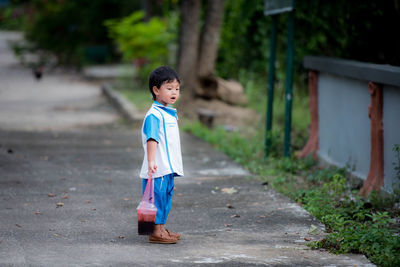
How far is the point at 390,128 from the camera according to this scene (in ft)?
19.5

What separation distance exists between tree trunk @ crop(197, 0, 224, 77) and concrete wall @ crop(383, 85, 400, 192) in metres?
7.57

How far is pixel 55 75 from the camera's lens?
24766mm

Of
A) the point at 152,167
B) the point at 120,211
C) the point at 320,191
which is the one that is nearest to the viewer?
the point at 152,167

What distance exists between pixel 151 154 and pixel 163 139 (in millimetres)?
171

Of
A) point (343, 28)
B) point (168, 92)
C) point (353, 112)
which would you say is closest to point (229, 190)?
point (353, 112)

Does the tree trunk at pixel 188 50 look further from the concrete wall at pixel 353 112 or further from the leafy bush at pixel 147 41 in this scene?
the concrete wall at pixel 353 112

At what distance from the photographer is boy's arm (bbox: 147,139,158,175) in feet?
14.9

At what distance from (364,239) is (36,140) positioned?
21.4 ft

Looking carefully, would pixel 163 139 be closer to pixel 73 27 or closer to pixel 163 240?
pixel 163 240

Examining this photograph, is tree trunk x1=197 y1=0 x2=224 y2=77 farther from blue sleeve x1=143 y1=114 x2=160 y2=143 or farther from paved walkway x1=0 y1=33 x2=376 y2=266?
blue sleeve x1=143 y1=114 x2=160 y2=143

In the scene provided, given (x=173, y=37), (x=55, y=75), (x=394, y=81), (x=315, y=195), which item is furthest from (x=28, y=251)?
(x=55, y=75)

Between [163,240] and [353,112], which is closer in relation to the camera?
[163,240]

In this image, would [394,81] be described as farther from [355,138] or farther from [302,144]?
[302,144]

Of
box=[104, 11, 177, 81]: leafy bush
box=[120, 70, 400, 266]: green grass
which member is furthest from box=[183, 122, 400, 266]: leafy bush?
box=[104, 11, 177, 81]: leafy bush
